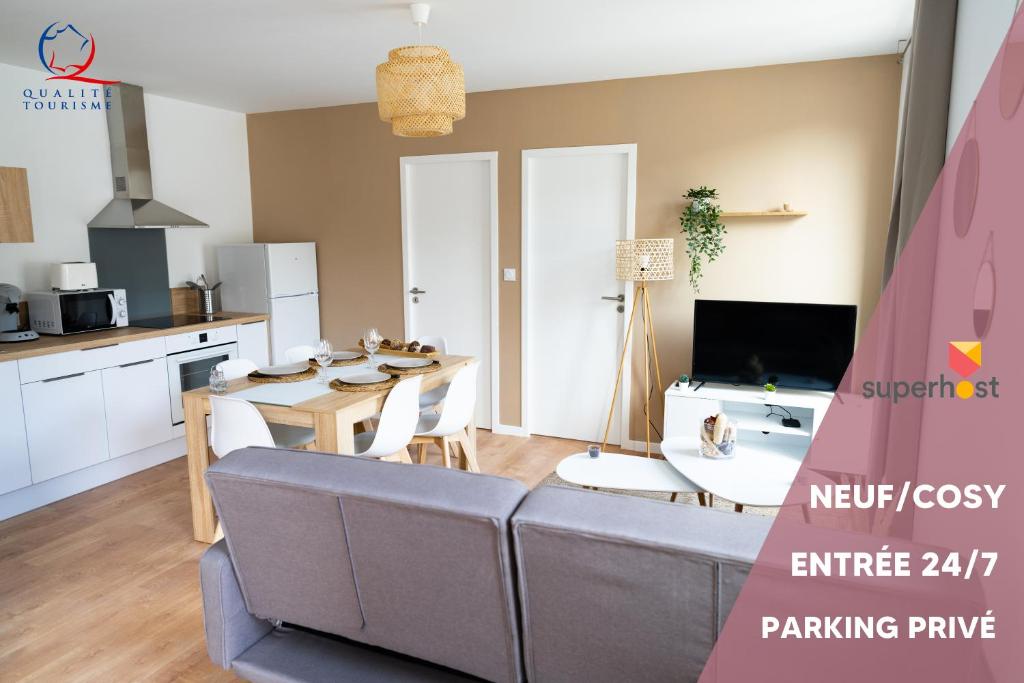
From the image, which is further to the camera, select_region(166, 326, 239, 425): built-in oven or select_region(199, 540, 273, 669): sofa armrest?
select_region(166, 326, 239, 425): built-in oven

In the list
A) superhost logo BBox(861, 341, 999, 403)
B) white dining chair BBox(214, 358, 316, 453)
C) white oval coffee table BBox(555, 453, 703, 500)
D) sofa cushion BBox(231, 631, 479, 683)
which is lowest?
sofa cushion BBox(231, 631, 479, 683)

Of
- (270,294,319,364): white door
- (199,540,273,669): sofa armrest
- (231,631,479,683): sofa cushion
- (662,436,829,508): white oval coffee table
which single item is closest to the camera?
(231,631,479,683): sofa cushion

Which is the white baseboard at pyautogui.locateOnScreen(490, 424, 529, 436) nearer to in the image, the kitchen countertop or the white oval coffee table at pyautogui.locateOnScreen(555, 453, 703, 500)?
the white oval coffee table at pyautogui.locateOnScreen(555, 453, 703, 500)

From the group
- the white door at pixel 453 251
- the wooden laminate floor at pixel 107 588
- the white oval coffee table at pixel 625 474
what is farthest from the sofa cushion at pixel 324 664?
the white door at pixel 453 251

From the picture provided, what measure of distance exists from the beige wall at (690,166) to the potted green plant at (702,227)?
0.25 ft

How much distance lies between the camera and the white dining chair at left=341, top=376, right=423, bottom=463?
3.18m

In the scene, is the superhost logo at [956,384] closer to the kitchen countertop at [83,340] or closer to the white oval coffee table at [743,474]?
the white oval coffee table at [743,474]

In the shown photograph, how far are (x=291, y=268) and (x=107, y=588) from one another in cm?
300

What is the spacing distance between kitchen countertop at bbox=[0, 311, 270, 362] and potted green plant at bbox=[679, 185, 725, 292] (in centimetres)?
332

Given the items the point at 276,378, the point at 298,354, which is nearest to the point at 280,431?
the point at 276,378

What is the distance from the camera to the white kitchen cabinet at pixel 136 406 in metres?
4.15

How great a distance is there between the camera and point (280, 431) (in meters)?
3.48

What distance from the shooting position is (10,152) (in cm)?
411
